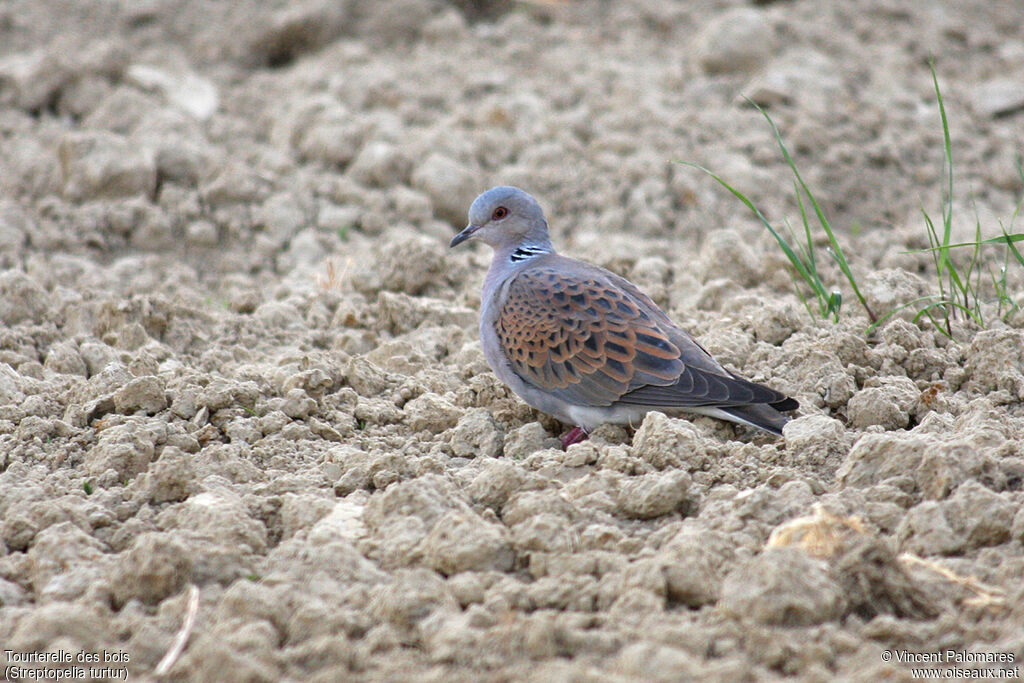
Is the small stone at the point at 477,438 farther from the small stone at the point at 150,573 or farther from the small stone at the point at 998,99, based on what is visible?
the small stone at the point at 998,99

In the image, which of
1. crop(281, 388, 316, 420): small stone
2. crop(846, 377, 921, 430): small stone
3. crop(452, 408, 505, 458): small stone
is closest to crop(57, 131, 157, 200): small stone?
crop(281, 388, 316, 420): small stone

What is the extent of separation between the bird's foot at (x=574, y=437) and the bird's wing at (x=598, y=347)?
0.41ft

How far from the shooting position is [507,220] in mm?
4602

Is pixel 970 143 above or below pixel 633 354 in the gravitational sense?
below

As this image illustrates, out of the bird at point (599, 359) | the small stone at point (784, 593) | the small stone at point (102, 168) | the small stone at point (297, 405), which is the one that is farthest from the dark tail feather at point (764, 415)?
the small stone at point (102, 168)

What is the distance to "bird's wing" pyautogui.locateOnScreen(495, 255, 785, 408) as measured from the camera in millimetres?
3801

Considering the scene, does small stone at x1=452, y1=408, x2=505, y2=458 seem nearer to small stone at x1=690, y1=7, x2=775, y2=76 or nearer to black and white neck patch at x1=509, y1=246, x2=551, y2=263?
black and white neck patch at x1=509, y1=246, x2=551, y2=263

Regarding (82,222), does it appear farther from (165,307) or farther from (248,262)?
(165,307)

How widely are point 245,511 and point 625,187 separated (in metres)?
3.94

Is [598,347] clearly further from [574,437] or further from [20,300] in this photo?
[20,300]

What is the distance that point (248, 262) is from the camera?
5895 mm

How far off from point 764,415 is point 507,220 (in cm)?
152

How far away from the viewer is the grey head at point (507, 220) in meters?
4.60

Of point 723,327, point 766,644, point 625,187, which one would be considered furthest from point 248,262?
point 766,644
